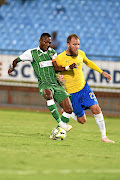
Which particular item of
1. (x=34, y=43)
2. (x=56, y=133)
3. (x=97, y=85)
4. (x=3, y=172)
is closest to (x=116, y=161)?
(x=3, y=172)

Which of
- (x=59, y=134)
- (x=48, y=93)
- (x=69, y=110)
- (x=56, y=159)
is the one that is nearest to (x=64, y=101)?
(x=69, y=110)

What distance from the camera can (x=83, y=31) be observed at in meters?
16.6

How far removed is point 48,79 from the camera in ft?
22.4

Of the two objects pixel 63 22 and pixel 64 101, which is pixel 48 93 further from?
pixel 63 22

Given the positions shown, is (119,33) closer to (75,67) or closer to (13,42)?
(13,42)

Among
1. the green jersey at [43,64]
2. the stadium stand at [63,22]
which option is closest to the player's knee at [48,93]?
the green jersey at [43,64]

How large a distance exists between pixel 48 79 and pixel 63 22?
1048 cm

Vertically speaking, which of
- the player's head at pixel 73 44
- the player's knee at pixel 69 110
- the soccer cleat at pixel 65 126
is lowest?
the soccer cleat at pixel 65 126

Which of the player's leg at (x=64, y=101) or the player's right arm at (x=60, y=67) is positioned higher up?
the player's right arm at (x=60, y=67)

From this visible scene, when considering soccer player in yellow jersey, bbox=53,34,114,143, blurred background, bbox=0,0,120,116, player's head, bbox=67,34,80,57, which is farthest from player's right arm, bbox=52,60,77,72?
blurred background, bbox=0,0,120,116

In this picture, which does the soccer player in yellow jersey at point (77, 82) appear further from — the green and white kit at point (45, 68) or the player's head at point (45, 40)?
the player's head at point (45, 40)

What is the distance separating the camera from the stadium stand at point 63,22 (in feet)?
53.7

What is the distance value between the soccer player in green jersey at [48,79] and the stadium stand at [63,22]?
9.26 m

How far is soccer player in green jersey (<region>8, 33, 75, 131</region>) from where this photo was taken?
6.70 m
